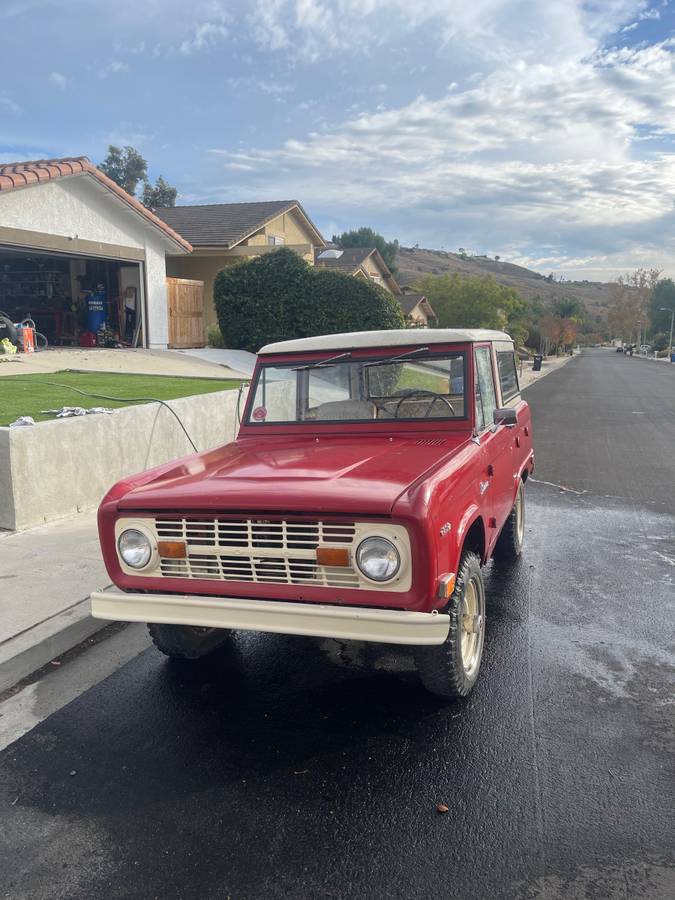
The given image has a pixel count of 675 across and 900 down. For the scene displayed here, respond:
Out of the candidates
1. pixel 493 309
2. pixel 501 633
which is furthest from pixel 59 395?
pixel 493 309

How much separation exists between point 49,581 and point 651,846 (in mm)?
4309

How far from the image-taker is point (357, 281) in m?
21.7

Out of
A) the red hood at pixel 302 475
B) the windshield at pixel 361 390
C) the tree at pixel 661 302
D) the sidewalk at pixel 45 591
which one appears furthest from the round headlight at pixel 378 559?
the tree at pixel 661 302

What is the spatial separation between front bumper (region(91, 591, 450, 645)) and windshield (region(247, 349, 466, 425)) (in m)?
1.77

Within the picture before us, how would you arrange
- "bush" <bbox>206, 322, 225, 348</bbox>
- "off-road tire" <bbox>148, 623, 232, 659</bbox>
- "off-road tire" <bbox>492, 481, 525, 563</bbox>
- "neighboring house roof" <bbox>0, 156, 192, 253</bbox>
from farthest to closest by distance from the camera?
"bush" <bbox>206, 322, 225, 348</bbox>
"neighboring house roof" <bbox>0, 156, 192, 253</bbox>
"off-road tire" <bbox>492, 481, 525, 563</bbox>
"off-road tire" <bbox>148, 623, 232, 659</bbox>

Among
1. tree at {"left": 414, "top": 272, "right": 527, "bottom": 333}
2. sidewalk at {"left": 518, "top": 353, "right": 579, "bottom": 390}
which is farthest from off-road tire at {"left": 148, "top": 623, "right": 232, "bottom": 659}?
tree at {"left": 414, "top": 272, "right": 527, "bottom": 333}

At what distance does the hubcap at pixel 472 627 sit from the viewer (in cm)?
382

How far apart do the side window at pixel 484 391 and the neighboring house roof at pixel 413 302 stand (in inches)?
1530

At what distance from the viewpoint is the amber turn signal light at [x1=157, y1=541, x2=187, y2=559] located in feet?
11.6

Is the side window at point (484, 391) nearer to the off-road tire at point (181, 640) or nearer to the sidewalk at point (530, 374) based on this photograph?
the off-road tire at point (181, 640)

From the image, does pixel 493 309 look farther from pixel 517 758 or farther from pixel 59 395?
pixel 517 758

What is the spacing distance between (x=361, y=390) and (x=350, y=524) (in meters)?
1.77

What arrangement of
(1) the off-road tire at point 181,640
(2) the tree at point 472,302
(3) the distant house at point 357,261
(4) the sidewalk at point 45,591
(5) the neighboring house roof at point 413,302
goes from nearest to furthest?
(1) the off-road tire at point 181,640
(4) the sidewalk at point 45,591
(3) the distant house at point 357,261
(2) the tree at point 472,302
(5) the neighboring house roof at point 413,302

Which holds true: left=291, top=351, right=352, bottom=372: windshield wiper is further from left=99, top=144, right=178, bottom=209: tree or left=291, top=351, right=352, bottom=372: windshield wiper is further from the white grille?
left=99, top=144, right=178, bottom=209: tree
